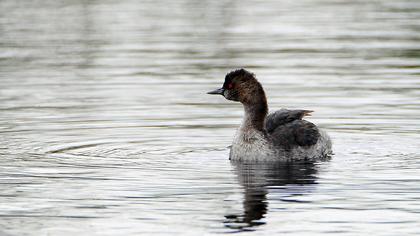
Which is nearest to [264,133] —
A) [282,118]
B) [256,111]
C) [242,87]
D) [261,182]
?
[256,111]

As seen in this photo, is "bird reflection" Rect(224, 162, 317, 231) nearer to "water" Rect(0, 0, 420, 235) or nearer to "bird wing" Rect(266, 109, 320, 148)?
"water" Rect(0, 0, 420, 235)

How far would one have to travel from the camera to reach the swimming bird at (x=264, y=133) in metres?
16.8

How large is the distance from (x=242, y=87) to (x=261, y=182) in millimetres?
2603

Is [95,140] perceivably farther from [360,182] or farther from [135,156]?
[360,182]

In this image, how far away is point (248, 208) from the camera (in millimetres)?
13148

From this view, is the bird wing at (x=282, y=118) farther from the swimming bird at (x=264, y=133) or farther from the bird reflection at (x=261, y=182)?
the bird reflection at (x=261, y=182)

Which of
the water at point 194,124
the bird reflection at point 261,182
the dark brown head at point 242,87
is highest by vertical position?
the dark brown head at point 242,87

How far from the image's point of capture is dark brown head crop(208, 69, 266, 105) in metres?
17.0

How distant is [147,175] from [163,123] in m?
4.80

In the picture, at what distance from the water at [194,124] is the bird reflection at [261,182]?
0.04 m

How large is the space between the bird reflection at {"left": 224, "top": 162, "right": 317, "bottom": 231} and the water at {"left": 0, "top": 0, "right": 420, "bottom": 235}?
4cm

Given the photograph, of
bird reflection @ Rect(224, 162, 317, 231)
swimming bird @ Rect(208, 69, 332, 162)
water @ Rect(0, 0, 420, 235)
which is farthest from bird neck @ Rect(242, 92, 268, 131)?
bird reflection @ Rect(224, 162, 317, 231)

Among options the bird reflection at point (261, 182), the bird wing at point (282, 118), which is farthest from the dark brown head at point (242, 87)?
the bird reflection at point (261, 182)

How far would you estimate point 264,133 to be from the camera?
1700 cm
